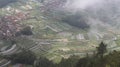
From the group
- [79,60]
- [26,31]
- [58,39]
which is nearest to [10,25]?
[26,31]

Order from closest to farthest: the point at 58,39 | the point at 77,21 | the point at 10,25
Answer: the point at 58,39, the point at 10,25, the point at 77,21

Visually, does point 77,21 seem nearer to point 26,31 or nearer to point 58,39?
point 58,39

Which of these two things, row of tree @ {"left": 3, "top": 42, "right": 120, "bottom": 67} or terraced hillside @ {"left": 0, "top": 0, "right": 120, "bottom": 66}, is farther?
terraced hillside @ {"left": 0, "top": 0, "right": 120, "bottom": 66}

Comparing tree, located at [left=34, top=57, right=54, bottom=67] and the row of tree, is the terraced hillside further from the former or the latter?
tree, located at [left=34, top=57, right=54, bottom=67]

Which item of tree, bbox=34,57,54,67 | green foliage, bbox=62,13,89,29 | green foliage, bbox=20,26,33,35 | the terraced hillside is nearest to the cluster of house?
the terraced hillside

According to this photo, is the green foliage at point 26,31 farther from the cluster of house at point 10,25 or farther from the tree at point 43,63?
the tree at point 43,63

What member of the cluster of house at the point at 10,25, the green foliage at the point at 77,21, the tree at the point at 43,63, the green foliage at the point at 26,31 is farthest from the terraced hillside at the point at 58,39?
the tree at the point at 43,63

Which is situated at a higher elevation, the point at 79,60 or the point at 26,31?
the point at 26,31

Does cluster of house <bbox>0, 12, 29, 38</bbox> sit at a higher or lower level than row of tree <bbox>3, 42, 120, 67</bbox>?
higher

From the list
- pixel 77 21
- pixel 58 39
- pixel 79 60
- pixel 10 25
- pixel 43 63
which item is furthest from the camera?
pixel 77 21

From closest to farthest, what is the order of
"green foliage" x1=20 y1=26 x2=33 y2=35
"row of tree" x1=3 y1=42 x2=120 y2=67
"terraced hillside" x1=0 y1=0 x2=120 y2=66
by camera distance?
1. "row of tree" x1=3 y1=42 x2=120 y2=67
2. "terraced hillside" x1=0 y1=0 x2=120 y2=66
3. "green foliage" x1=20 y1=26 x2=33 y2=35

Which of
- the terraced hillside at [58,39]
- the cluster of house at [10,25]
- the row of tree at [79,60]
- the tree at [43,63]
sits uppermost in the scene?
the cluster of house at [10,25]
